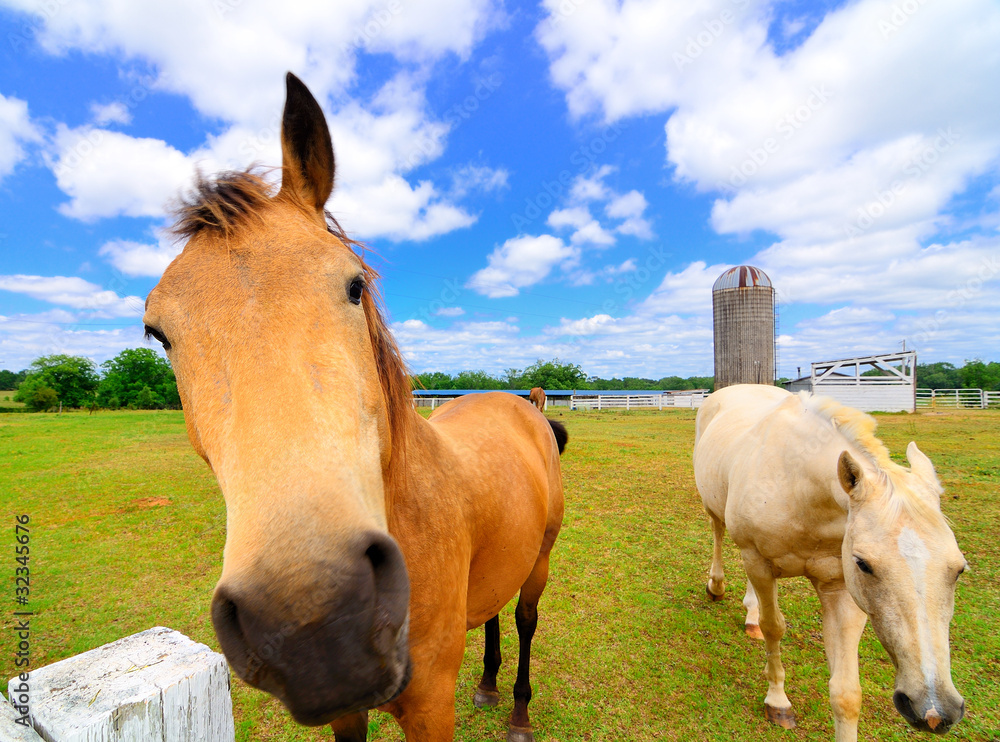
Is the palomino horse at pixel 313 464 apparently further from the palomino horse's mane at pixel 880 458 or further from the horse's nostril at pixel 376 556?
the palomino horse's mane at pixel 880 458

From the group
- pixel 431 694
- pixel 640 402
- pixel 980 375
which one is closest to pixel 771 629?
pixel 431 694

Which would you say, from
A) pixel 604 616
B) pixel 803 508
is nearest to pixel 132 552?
pixel 604 616

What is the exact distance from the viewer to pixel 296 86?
1.46 metres

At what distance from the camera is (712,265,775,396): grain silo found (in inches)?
599

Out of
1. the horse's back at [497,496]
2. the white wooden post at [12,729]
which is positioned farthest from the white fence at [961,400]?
the white wooden post at [12,729]

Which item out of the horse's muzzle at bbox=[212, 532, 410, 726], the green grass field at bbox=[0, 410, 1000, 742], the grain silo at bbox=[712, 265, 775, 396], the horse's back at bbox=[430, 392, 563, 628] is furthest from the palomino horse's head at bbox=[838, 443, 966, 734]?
the grain silo at bbox=[712, 265, 775, 396]

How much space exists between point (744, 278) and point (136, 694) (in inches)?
702

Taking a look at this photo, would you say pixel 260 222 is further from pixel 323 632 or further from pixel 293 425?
pixel 323 632

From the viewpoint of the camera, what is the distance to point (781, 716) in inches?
117

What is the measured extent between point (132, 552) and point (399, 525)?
6.89 meters

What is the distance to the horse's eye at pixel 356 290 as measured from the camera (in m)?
1.27

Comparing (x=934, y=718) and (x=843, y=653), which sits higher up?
(x=934, y=718)

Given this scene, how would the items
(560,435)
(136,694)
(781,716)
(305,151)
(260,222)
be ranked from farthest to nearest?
1. (560,435)
2. (781,716)
3. (305,151)
4. (260,222)
5. (136,694)

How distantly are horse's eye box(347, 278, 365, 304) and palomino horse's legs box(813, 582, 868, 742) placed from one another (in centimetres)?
326
